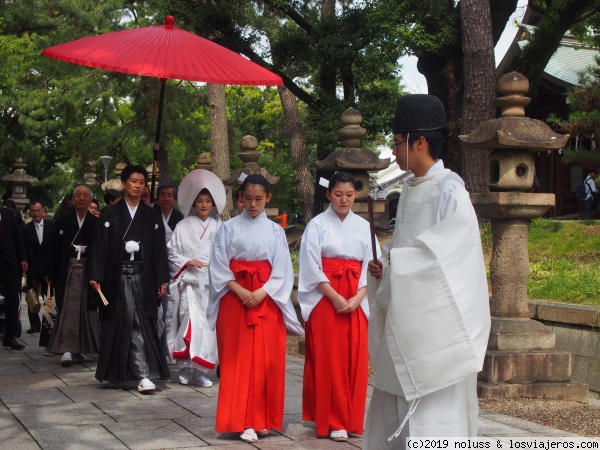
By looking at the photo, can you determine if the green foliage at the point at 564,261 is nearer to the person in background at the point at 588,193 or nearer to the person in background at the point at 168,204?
the person in background at the point at 168,204

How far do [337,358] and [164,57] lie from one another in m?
2.81

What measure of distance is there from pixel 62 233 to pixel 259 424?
452 centimetres

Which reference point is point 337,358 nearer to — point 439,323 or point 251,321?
point 251,321

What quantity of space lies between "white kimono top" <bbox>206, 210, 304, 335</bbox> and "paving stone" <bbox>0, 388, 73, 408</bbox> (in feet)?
5.26

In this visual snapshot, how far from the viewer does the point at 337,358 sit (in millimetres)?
6141

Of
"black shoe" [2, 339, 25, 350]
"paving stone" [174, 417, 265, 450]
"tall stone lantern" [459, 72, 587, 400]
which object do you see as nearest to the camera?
"paving stone" [174, 417, 265, 450]

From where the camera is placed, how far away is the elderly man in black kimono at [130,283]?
747 cm

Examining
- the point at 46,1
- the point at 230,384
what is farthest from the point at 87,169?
the point at 230,384

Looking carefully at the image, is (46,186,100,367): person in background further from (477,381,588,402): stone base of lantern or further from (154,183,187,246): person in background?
(477,381,588,402): stone base of lantern

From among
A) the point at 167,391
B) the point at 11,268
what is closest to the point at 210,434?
the point at 167,391

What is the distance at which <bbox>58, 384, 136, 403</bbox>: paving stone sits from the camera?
7074mm

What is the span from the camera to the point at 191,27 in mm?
17141

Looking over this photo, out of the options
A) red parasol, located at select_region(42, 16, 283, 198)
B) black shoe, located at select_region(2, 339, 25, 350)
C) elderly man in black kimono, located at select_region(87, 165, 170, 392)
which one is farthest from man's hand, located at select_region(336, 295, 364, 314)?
black shoe, located at select_region(2, 339, 25, 350)

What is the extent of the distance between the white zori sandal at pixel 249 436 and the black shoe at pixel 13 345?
5535 millimetres
